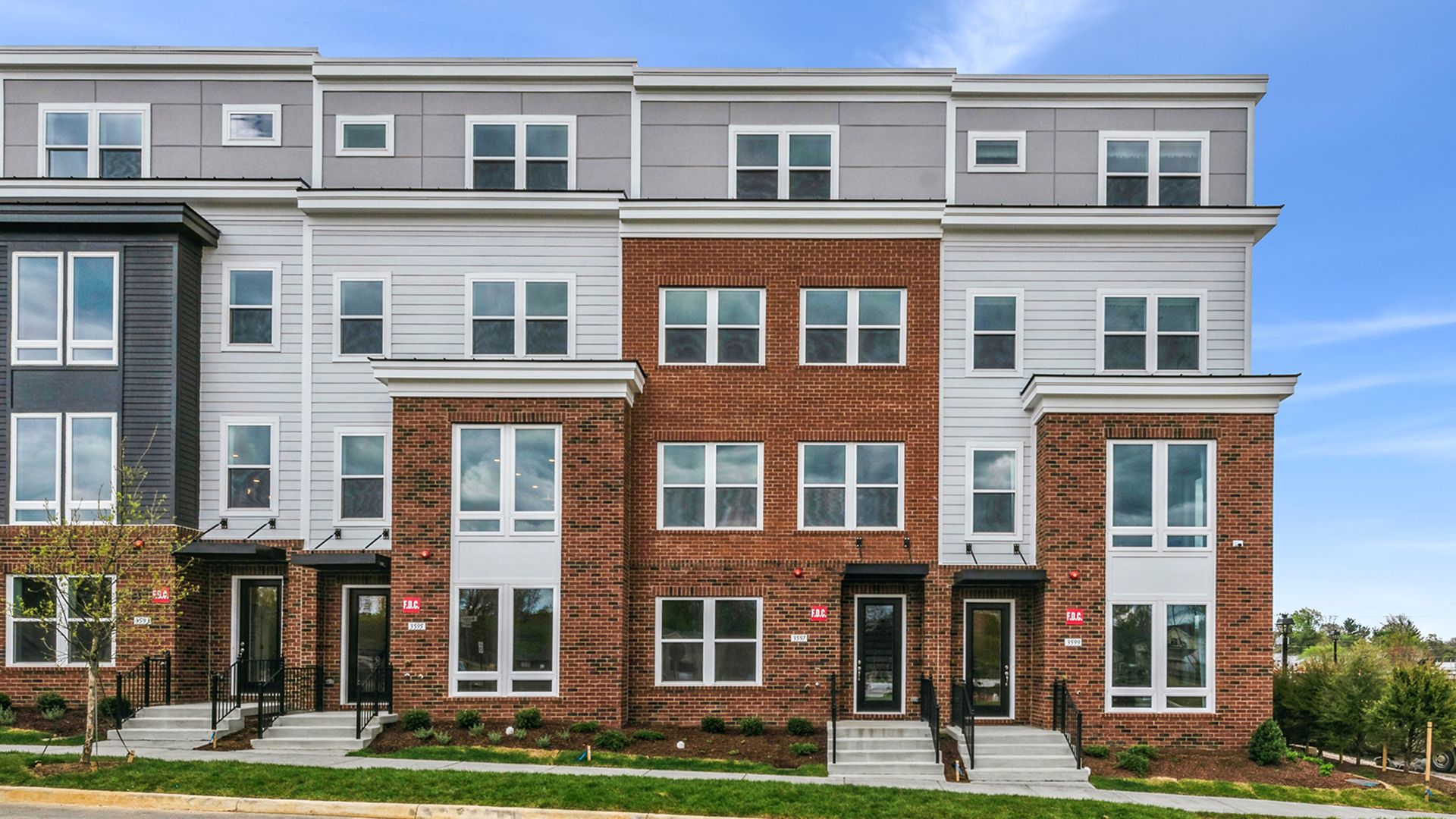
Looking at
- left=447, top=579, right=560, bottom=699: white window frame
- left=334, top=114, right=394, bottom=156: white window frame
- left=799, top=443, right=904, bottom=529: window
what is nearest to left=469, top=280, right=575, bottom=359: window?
left=334, top=114, right=394, bottom=156: white window frame

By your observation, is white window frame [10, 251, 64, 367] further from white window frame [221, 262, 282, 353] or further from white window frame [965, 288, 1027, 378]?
white window frame [965, 288, 1027, 378]

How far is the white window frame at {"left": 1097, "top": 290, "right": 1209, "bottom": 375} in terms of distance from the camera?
2066 cm

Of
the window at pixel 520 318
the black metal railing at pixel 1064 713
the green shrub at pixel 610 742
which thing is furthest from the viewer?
the window at pixel 520 318

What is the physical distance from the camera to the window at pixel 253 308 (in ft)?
68.0

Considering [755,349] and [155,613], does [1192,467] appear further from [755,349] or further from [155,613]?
[155,613]

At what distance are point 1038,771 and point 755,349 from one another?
8687 millimetres

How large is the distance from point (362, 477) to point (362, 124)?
6.76 meters

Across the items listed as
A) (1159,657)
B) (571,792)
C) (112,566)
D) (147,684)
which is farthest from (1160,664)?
(112,566)

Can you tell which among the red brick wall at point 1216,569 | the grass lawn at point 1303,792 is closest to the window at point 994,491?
the red brick wall at point 1216,569

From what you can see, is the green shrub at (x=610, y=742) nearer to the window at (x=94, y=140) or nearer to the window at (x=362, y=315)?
the window at (x=362, y=315)

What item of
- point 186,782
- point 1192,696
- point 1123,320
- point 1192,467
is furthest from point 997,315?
point 186,782

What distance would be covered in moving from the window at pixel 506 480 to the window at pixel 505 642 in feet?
3.63

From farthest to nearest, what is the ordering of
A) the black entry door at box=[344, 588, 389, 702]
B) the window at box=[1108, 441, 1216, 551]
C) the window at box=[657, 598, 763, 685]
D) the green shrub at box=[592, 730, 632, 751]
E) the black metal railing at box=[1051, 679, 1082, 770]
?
the black entry door at box=[344, 588, 389, 702] → the window at box=[657, 598, 763, 685] → the window at box=[1108, 441, 1216, 551] → the black metal railing at box=[1051, 679, 1082, 770] → the green shrub at box=[592, 730, 632, 751]

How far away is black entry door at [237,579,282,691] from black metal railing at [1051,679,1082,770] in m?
13.7
